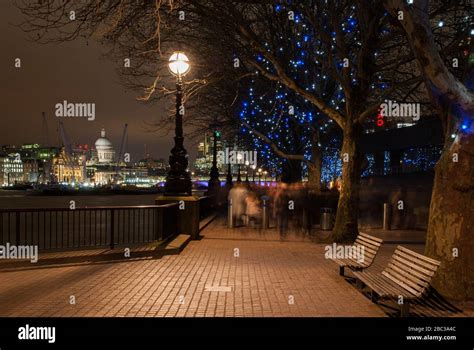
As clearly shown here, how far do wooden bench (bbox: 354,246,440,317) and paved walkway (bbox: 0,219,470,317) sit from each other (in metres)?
0.35

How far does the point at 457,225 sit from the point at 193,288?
14.6 ft

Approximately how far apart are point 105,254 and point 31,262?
1590 mm

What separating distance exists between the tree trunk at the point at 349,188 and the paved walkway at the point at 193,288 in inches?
81.9

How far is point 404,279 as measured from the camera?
24.1ft

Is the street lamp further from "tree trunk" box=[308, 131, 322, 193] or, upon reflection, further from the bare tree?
"tree trunk" box=[308, 131, 322, 193]

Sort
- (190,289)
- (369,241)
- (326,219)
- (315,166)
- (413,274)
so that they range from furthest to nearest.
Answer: (315,166), (326,219), (369,241), (190,289), (413,274)

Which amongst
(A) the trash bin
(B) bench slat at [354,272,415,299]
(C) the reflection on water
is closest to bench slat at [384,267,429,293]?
(B) bench slat at [354,272,415,299]

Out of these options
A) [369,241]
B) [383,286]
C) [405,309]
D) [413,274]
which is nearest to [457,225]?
[413,274]

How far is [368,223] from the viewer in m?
22.0

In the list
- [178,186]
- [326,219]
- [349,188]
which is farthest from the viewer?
[326,219]

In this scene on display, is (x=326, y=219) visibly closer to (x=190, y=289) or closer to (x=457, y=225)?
(x=457, y=225)
